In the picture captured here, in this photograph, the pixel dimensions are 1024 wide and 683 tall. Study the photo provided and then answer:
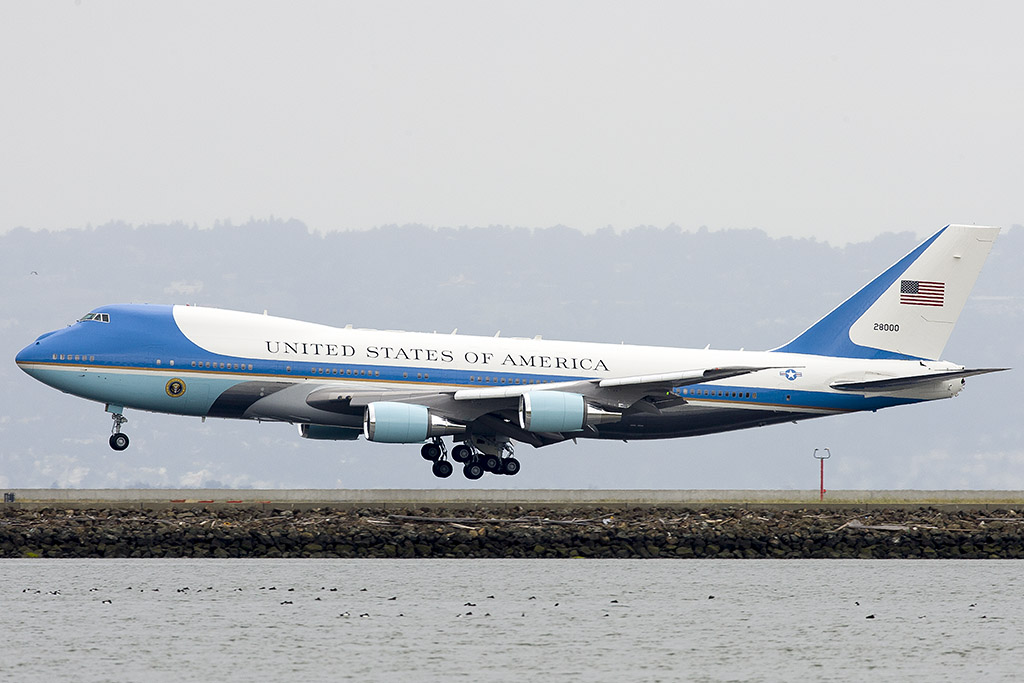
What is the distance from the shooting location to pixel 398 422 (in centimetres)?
5025

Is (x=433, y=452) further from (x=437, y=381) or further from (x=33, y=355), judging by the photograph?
(x=33, y=355)

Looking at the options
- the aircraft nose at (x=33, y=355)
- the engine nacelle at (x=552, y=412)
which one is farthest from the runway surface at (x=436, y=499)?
the aircraft nose at (x=33, y=355)

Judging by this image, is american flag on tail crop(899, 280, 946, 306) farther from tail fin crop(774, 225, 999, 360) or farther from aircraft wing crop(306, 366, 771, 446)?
aircraft wing crop(306, 366, 771, 446)

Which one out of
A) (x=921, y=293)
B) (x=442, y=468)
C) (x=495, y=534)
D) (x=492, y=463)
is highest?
(x=921, y=293)

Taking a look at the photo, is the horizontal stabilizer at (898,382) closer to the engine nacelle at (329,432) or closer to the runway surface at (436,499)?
the runway surface at (436,499)

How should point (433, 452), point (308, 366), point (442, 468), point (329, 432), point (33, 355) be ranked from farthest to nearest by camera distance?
point (433, 452)
point (329, 432)
point (442, 468)
point (308, 366)
point (33, 355)

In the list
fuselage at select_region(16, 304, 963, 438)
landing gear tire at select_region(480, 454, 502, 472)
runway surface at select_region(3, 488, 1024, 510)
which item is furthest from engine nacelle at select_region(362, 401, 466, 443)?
landing gear tire at select_region(480, 454, 502, 472)

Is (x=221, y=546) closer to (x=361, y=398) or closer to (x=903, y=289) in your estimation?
(x=361, y=398)

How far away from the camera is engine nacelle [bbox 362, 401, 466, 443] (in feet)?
164

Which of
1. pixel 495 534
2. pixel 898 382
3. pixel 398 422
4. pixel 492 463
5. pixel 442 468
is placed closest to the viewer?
pixel 495 534

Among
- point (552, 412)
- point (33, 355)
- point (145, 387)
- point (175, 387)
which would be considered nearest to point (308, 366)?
point (175, 387)

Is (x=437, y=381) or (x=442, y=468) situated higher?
(x=437, y=381)

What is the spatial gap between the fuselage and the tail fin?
373cm

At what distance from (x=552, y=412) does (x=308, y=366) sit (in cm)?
785
